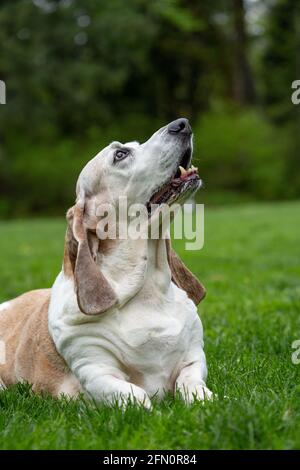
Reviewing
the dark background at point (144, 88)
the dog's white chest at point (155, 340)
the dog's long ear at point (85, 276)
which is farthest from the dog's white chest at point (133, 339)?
the dark background at point (144, 88)

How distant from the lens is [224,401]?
3.43m

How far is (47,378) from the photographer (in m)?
4.09

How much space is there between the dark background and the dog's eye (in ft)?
70.9

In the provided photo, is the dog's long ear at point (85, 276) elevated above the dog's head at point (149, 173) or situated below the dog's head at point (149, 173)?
below

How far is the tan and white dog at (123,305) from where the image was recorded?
3.75 meters

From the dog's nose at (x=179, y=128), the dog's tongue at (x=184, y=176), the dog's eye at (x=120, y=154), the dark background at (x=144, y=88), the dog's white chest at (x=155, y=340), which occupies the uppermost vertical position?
the dark background at (x=144, y=88)

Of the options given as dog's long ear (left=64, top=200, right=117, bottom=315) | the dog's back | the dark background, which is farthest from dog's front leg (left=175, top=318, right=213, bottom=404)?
the dark background

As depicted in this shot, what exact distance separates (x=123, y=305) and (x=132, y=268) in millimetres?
207

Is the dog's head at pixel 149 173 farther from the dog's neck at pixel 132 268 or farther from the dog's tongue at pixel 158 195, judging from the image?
A: the dog's neck at pixel 132 268

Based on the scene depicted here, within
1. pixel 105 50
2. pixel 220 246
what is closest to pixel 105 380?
pixel 220 246

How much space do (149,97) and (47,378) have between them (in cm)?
3287

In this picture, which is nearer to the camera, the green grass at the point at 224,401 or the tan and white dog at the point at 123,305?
the green grass at the point at 224,401

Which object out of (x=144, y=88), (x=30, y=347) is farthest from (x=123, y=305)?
(x=144, y=88)

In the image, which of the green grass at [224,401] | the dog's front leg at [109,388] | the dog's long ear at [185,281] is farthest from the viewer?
the dog's long ear at [185,281]
